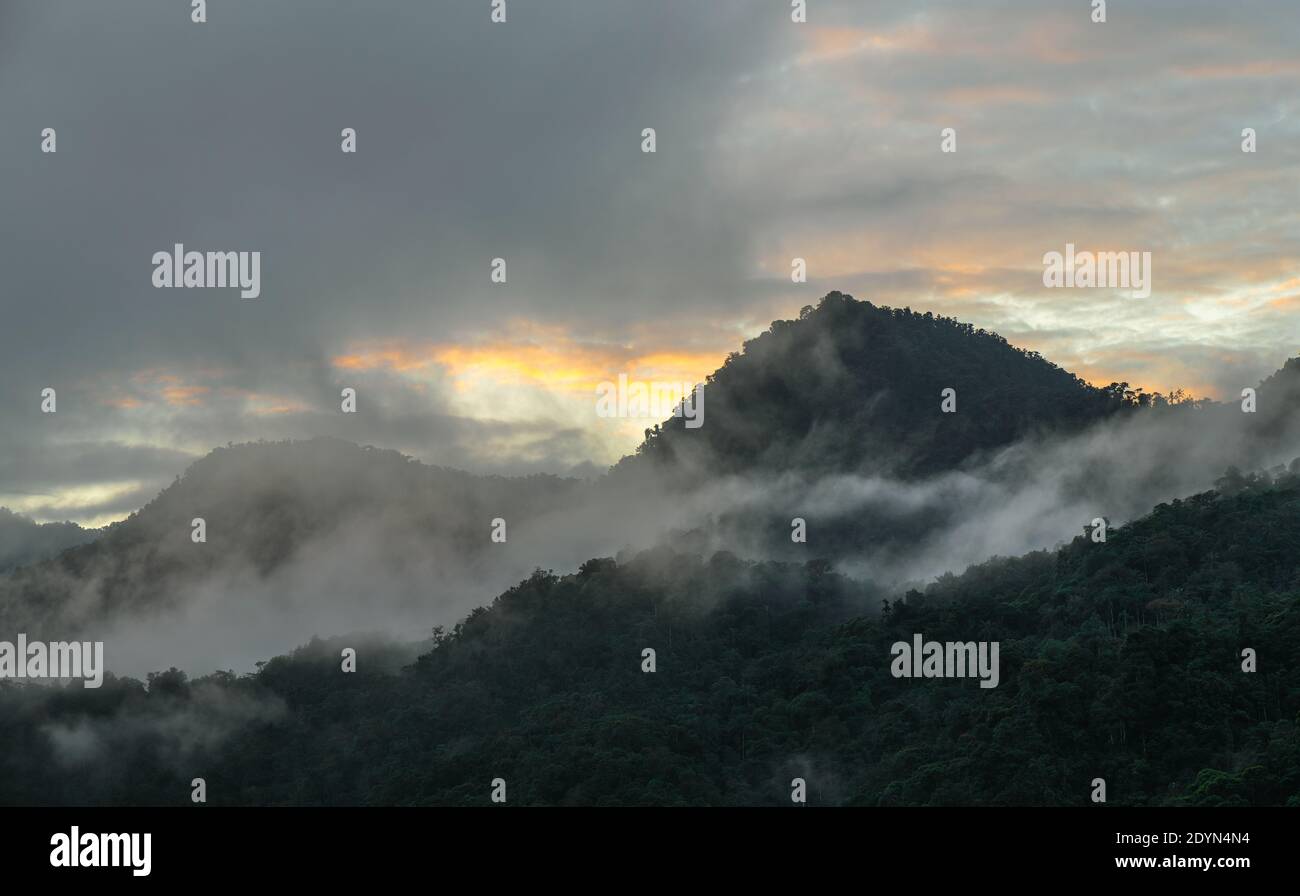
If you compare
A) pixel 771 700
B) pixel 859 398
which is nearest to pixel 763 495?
pixel 859 398

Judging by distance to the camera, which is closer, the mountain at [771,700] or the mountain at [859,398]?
the mountain at [771,700]

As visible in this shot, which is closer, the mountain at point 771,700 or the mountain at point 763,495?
the mountain at point 771,700

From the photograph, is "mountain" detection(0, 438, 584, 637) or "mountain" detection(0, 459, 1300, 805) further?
"mountain" detection(0, 438, 584, 637)

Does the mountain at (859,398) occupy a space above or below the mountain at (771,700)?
above

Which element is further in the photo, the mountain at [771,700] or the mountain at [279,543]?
the mountain at [279,543]

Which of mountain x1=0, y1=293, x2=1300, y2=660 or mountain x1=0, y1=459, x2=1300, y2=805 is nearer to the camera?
mountain x1=0, y1=459, x2=1300, y2=805

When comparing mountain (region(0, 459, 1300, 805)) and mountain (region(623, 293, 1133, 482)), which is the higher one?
mountain (region(623, 293, 1133, 482))

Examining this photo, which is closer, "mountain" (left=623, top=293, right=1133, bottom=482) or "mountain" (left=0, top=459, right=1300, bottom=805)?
"mountain" (left=0, top=459, right=1300, bottom=805)
